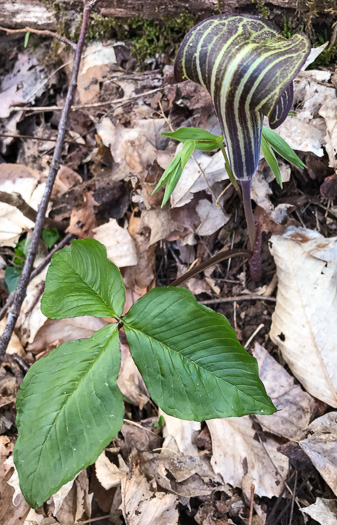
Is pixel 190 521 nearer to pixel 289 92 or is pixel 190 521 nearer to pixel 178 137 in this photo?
pixel 178 137

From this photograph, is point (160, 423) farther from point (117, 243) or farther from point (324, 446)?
point (117, 243)

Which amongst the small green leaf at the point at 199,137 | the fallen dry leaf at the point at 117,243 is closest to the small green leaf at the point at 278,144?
the small green leaf at the point at 199,137

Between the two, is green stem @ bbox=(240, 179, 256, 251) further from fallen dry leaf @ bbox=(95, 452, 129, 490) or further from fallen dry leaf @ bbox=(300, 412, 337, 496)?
fallen dry leaf @ bbox=(95, 452, 129, 490)

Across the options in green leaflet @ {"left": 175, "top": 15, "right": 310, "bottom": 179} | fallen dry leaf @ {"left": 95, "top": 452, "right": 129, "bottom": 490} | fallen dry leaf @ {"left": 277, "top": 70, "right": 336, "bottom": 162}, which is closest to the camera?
green leaflet @ {"left": 175, "top": 15, "right": 310, "bottom": 179}

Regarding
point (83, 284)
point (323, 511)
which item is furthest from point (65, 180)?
point (323, 511)

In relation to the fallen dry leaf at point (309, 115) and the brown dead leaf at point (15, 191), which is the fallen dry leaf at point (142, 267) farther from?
the fallen dry leaf at point (309, 115)

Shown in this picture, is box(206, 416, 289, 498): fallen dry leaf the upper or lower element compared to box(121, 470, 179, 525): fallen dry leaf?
upper

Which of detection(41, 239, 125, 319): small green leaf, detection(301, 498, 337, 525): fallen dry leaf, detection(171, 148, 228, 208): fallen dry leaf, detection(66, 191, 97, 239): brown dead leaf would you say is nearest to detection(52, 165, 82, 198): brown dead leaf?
detection(66, 191, 97, 239): brown dead leaf
